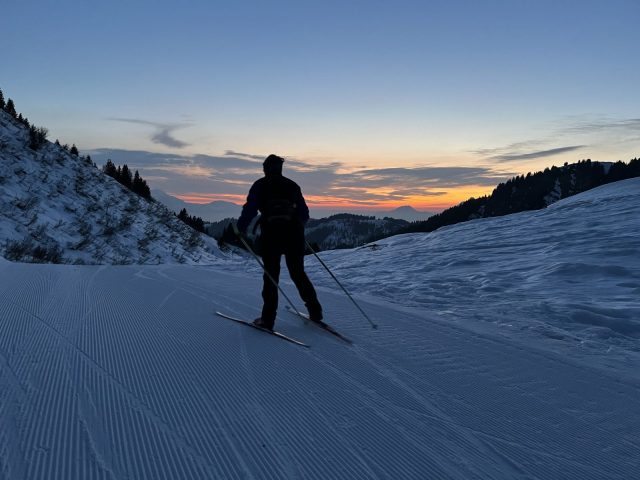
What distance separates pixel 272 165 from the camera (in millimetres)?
5137

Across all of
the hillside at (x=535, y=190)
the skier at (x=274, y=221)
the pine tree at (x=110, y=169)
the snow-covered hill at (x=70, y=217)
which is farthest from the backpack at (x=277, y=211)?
the hillside at (x=535, y=190)

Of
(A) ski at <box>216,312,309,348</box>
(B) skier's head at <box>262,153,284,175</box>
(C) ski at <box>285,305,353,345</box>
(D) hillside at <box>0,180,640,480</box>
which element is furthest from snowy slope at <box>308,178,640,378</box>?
(B) skier's head at <box>262,153,284,175</box>

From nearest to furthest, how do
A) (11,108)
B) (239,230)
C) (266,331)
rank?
1. (266,331)
2. (239,230)
3. (11,108)

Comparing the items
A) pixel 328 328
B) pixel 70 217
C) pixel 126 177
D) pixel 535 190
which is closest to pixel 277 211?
pixel 328 328

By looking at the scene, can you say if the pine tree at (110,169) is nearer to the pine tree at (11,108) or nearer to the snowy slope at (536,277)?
the pine tree at (11,108)

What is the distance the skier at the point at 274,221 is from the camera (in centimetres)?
519

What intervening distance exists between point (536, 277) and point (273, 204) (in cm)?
556

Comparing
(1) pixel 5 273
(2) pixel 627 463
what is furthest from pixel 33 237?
(2) pixel 627 463

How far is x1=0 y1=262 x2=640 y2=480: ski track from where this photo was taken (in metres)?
2.29

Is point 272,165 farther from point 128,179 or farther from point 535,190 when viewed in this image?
point 535,190

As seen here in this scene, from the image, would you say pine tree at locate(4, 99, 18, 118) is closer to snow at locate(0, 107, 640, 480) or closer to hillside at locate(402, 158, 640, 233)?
snow at locate(0, 107, 640, 480)

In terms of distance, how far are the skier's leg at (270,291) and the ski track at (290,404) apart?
284 millimetres

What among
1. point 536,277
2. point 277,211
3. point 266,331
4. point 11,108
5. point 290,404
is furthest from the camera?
point 11,108

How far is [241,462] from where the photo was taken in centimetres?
225
